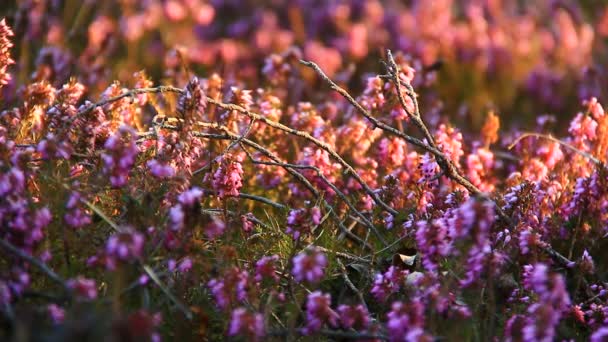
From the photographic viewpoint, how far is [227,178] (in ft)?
12.0

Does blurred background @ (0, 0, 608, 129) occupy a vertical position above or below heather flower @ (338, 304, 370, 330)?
→ above

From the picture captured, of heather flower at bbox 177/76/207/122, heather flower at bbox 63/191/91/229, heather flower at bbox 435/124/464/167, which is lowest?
heather flower at bbox 63/191/91/229

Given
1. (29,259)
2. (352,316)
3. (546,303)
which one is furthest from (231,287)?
(546,303)

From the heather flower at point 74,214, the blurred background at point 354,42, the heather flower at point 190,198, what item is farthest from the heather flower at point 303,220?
the blurred background at point 354,42

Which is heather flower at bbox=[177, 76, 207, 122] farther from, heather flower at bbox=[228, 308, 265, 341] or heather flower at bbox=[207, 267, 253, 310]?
heather flower at bbox=[228, 308, 265, 341]

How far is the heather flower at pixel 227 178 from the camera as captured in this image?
12.0 ft

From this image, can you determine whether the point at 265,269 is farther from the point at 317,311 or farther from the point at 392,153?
the point at 392,153

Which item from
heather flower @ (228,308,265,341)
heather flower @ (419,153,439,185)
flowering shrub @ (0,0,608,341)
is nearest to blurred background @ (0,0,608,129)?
flowering shrub @ (0,0,608,341)

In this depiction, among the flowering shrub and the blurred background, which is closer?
the flowering shrub

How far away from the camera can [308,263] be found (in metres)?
2.81

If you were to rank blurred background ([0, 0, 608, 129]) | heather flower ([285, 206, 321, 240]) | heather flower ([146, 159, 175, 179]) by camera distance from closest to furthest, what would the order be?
heather flower ([146, 159, 175, 179]) < heather flower ([285, 206, 321, 240]) < blurred background ([0, 0, 608, 129])

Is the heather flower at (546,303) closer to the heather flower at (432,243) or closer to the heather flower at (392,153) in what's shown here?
the heather flower at (432,243)

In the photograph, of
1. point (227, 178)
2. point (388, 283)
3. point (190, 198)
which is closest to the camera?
Result: point (190, 198)

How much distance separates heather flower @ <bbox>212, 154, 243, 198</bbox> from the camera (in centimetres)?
365
